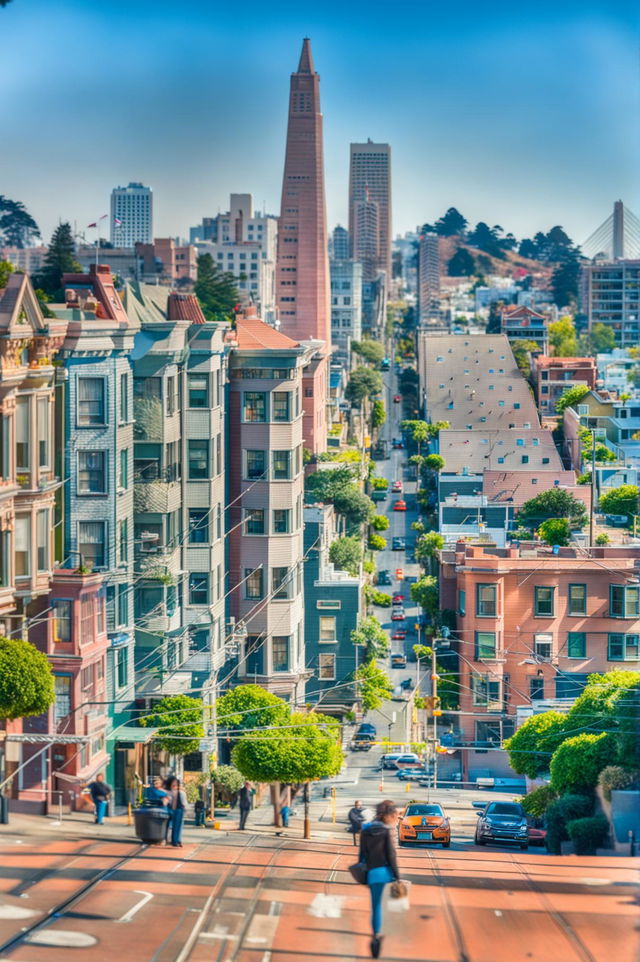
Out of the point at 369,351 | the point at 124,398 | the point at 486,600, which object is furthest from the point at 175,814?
the point at 369,351

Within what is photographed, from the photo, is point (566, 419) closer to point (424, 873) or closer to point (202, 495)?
point (202, 495)

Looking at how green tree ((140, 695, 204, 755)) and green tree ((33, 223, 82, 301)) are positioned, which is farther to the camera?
green tree ((33, 223, 82, 301))

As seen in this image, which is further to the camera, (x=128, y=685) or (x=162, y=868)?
(x=128, y=685)

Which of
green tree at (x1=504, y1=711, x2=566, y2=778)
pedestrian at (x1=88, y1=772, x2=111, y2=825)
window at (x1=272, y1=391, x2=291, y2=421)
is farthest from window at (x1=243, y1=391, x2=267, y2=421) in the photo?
pedestrian at (x1=88, y1=772, x2=111, y2=825)

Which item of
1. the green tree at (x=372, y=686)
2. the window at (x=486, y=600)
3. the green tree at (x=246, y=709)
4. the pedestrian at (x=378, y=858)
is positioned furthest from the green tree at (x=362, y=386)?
the pedestrian at (x=378, y=858)

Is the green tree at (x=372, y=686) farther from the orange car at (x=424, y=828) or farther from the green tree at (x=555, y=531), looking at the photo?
the orange car at (x=424, y=828)

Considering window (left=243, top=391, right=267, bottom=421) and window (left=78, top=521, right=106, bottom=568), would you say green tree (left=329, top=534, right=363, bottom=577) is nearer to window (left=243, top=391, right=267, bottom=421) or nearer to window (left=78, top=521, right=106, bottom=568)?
window (left=243, top=391, right=267, bottom=421)

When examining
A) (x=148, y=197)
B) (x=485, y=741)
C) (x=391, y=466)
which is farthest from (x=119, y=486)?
(x=391, y=466)
